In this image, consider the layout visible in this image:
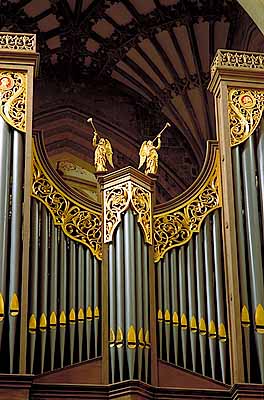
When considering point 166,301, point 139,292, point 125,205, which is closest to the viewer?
point 139,292

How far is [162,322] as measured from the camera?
30.1ft

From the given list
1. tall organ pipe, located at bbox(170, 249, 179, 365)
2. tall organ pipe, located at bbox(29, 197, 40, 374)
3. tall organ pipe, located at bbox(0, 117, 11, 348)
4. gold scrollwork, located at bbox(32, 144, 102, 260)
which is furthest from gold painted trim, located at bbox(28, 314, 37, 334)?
tall organ pipe, located at bbox(170, 249, 179, 365)

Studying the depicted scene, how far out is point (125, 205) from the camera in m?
9.59

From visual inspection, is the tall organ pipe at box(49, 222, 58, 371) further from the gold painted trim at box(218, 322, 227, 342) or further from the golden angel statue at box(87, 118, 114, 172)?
the gold painted trim at box(218, 322, 227, 342)

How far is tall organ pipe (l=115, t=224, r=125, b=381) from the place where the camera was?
8.88 metres

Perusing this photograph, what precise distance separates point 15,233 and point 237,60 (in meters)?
2.67

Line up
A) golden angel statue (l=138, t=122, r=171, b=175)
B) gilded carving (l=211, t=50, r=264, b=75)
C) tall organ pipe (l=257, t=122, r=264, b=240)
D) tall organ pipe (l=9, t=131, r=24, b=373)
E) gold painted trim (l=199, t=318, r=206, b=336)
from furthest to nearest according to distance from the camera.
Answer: gilded carving (l=211, t=50, r=264, b=75) < golden angel statue (l=138, t=122, r=171, b=175) < tall organ pipe (l=257, t=122, r=264, b=240) < gold painted trim (l=199, t=318, r=206, b=336) < tall organ pipe (l=9, t=131, r=24, b=373)

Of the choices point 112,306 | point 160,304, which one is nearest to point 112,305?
point 112,306

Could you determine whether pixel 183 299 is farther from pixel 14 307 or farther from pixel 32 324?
pixel 14 307

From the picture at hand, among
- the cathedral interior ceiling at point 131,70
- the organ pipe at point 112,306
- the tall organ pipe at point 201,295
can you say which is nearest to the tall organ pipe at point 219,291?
the tall organ pipe at point 201,295

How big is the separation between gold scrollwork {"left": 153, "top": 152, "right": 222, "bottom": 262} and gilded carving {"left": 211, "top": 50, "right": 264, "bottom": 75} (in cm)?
101

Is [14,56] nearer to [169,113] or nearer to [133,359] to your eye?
[133,359]

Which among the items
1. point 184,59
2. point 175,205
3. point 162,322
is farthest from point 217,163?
point 184,59

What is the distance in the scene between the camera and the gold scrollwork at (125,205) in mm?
9547
